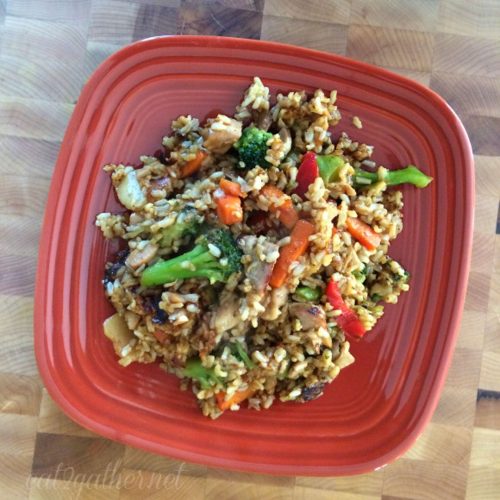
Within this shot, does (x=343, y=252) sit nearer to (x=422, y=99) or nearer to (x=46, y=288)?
(x=422, y=99)

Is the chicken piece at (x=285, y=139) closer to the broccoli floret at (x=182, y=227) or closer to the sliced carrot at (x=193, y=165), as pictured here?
the sliced carrot at (x=193, y=165)

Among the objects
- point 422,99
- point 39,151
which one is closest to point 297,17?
point 422,99

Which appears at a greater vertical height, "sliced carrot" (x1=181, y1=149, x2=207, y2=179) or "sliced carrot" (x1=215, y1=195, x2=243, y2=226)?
"sliced carrot" (x1=181, y1=149, x2=207, y2=179)

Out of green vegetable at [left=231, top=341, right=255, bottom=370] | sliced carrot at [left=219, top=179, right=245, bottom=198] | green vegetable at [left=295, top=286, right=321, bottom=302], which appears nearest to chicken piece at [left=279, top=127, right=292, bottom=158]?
sliced carrot at [left=219, top=179, right=245, bottom=198]

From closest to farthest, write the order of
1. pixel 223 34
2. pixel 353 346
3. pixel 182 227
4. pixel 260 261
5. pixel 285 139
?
1. pixel 260 261
2. pixel 182 227
3. pixel 285 139
4. pixel 353 346
5. pixel 223 34

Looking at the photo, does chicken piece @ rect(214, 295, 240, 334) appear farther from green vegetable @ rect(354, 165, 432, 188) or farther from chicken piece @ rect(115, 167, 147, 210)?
green vegetable @ rect(354, 165, 432, 188)

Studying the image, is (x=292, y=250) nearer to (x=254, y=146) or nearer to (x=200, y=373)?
Answer: (x=254, y=146)

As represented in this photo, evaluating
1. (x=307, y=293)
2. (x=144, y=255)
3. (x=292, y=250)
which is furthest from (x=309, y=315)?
(x=144, y=255)
